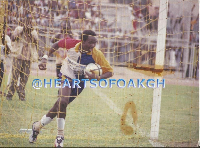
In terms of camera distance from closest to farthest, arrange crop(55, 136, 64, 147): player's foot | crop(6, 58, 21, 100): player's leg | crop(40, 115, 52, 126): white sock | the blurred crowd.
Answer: crop(55, 136, 64, 147): player's foot < crop(40, 115, 52, 126): white sock < the blurred crowd < crop(6, 58, 21, 100): player's leg

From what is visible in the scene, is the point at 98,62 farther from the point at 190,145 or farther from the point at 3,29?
the point at 190,145

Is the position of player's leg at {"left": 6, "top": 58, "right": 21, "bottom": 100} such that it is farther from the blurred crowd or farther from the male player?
the male player

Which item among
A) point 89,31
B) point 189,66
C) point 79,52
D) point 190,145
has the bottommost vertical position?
point 190,145

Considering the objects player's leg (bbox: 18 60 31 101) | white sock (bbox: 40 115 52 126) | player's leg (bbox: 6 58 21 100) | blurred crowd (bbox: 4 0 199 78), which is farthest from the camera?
player's leg (bbox: 6 58 21 100)

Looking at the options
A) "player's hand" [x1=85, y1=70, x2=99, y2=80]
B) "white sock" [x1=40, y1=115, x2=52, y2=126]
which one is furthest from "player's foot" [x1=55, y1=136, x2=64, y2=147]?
"player's hand" [x1=85, y1=70, x2=99, y2=80]

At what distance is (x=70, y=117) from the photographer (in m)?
3.34

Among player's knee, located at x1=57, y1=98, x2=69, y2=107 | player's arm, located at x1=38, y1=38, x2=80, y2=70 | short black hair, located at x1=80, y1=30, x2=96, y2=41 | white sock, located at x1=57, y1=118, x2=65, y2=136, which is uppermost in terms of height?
short black hair, located at x1=80, y1=30, x2=96, y2=41

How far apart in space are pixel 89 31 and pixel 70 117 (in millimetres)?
1024

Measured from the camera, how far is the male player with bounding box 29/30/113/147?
9.31 ft

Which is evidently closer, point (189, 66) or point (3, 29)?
point (3, 29)

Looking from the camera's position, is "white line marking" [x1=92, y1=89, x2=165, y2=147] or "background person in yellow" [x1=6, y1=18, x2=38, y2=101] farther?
"background person in yellow" [x1=6, y1=18, x2=38, y2=101]

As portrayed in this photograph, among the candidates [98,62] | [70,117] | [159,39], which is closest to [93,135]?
[70,117]

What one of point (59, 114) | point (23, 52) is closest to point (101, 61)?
point (59, 114)

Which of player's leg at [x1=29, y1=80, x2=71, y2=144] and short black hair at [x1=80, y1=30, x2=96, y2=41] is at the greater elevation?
short black hair at [x1=80, y1=30, x2=96, y2=41]
